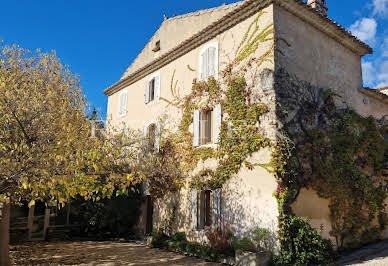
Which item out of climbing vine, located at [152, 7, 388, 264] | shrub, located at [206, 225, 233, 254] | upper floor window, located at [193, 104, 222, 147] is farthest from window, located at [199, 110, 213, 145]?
shrub, located at [206, 225, 233, 254]

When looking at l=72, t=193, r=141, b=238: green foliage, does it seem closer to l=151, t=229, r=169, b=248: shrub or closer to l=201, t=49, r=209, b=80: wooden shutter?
l=151, t=229, r=169, b=248: shrub

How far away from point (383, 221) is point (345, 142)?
3.21m

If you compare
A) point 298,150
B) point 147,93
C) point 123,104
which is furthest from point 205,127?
point 123,104

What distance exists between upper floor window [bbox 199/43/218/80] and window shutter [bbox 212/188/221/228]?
4145 mm

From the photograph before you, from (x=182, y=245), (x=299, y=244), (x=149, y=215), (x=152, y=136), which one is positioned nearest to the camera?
(x=299, y=244)

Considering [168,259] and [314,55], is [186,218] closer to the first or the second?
[168,259]

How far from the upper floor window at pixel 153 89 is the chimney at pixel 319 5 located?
6.85 metres

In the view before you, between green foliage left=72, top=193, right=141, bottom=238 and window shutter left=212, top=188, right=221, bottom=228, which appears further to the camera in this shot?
green foliage left=72, top=193, right=141, bottom=238

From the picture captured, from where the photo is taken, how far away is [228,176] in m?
9.61

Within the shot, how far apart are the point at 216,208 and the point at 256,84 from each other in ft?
13.3

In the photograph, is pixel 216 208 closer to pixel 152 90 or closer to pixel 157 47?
pixel 152 90

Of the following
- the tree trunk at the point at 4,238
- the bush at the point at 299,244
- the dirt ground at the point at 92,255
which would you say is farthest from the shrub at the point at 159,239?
the tree trunk at the point at 4,238

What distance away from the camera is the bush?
784cm

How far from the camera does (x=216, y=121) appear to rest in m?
10.3
